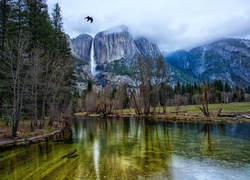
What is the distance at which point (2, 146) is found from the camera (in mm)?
18562

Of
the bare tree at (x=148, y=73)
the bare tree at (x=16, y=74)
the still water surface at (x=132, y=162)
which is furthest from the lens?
the bare tree at (x=148, y=73)

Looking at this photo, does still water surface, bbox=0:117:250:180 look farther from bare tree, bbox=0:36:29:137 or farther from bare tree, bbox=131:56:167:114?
bare tree, bbox=131:56:167:114

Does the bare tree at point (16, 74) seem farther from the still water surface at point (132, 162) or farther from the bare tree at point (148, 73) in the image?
the bare tree at point (148, 73)

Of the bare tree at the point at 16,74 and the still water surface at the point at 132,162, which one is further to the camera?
the bare tree at the point at 16,74

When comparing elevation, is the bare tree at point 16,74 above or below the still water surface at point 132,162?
A: above

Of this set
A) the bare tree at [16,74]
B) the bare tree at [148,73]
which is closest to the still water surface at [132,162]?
the bare tree at [16,74]

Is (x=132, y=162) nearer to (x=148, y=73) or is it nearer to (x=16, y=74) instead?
(x=16, y=74)

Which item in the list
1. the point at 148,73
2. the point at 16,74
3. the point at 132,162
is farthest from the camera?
the point at 148,73

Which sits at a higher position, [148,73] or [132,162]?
[148,73]

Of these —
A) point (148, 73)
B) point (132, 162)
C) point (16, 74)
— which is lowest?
point (132, 162)

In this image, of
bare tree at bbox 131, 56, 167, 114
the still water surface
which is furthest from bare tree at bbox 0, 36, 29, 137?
bare tree at bbox 131, 56, 167, 114

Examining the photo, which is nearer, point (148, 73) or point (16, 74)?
point (16, 74)

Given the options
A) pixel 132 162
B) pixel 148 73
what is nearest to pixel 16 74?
pixel 132 162

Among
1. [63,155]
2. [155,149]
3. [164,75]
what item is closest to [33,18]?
[63,155]
